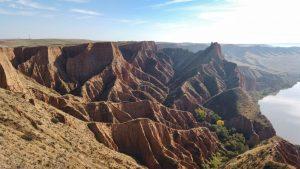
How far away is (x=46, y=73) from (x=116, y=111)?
42762mm

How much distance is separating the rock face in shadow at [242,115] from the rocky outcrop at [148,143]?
3755 centimetres

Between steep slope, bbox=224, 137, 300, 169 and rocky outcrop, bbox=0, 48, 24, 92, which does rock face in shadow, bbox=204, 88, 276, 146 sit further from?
rocky outcrop, bbox=0, 48, 24, 92

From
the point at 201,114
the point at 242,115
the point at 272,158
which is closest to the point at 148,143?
the point at 272,158

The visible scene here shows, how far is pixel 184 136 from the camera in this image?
98.1m

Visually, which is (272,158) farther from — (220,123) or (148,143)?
(220,123)

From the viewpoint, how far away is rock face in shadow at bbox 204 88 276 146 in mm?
126312

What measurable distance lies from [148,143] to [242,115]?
62.2 meters

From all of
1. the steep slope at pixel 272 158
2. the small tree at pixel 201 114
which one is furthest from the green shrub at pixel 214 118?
the steep slope at pixel 272 158

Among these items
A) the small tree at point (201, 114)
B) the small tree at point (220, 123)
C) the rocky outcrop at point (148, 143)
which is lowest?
the small tree at point (220, 123)

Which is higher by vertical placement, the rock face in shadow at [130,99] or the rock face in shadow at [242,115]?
the rock face in shadow at [130,99]

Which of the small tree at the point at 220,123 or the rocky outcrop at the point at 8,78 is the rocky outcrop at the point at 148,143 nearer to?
the rocky outcrop at the point at 8,78

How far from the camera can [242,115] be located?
139m

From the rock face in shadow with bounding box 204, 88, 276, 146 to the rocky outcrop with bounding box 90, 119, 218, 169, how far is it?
3755 centimetres

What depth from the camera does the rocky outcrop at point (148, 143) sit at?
83250mm
